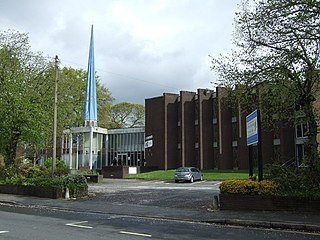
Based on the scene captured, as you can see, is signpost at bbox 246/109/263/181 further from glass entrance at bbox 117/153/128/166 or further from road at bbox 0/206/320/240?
glass entrance at bbox 117/153/128/166

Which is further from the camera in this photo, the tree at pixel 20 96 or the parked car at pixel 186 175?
the parked car at pixel 186 175

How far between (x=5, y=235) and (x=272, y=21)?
38.4 feet

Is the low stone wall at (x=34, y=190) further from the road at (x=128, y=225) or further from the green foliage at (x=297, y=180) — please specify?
the green foliage at (x=297, y=180)

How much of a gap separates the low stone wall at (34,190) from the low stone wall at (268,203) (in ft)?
34.9

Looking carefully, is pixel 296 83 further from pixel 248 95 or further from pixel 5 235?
pixel 5 235

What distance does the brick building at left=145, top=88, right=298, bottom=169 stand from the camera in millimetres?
45406

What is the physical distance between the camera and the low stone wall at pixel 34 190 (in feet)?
71.9

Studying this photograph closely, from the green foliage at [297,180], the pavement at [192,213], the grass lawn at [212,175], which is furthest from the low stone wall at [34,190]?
the grass lawn at [212,175]

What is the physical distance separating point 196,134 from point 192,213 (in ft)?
122

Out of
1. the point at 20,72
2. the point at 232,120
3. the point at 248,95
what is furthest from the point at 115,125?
the point at 248,95

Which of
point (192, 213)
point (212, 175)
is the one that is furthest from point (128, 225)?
point (212, 175)

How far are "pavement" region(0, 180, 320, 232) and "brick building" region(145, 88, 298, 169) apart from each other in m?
26.9

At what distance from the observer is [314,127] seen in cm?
1529

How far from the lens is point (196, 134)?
2035 inches
